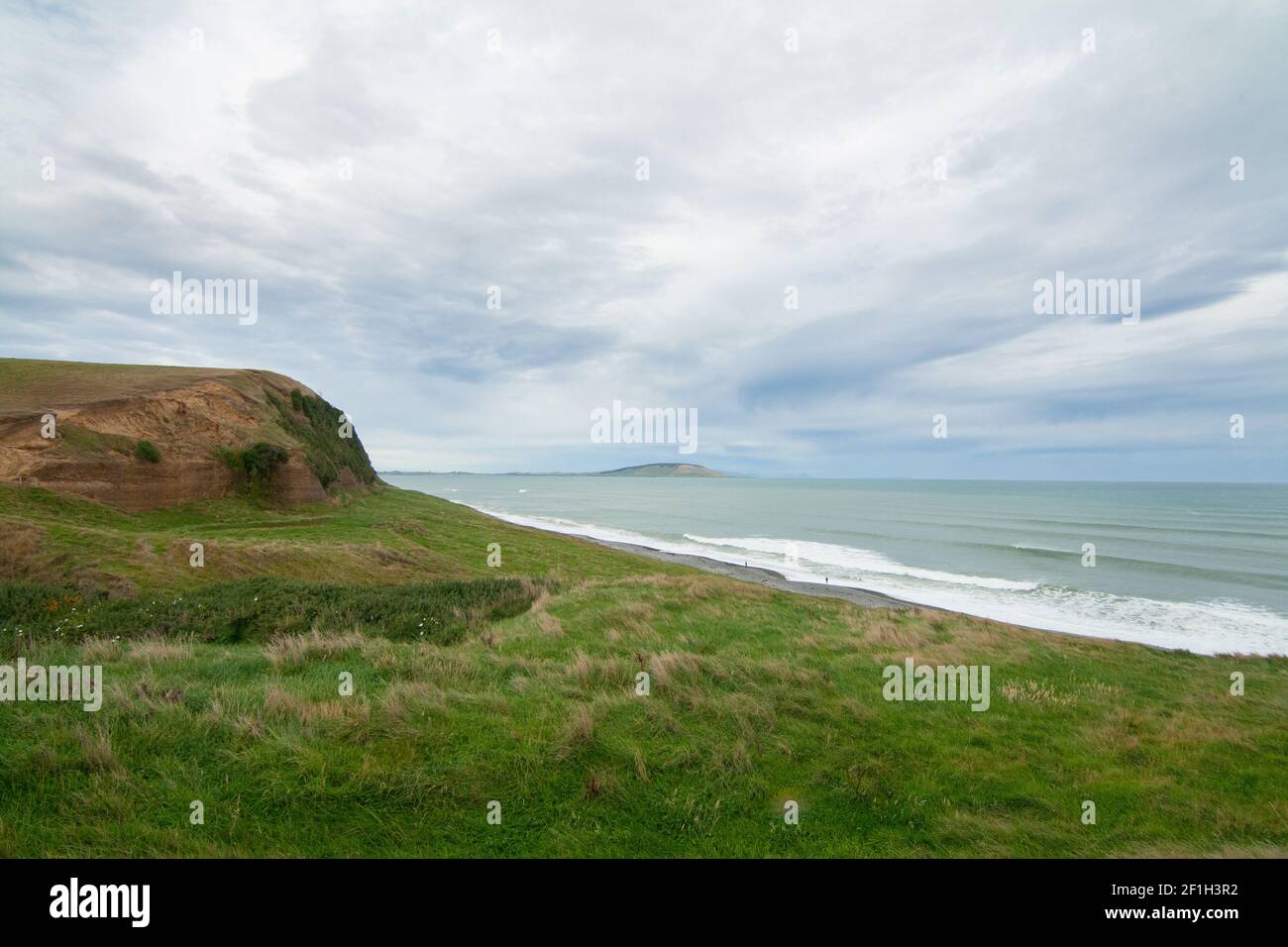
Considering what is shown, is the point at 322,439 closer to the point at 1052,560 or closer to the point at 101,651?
the point at 101,651

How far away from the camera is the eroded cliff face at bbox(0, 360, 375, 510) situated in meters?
27.9

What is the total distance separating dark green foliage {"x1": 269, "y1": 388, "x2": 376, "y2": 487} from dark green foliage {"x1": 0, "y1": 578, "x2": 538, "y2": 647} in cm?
2921

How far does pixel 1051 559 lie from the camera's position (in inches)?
1714

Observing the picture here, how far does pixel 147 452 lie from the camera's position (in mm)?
30719

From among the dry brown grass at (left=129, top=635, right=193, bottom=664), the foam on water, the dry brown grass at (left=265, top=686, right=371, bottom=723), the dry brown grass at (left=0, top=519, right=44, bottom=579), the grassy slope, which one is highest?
the dry brown grass at (left=0, top=519, right=44, bottom=579)

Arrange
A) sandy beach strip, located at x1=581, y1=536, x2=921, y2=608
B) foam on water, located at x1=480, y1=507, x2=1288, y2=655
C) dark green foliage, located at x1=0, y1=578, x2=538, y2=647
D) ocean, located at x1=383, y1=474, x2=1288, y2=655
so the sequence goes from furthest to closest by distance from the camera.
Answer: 1. sandy beach strip, located at x1=581, y1=536, x2=921, y2=608
2. ocean, located at x1=383, y1=474, x2=1288, y2=655
3. foam on water, located at x1=480, y1=507, x2=1288, y2=655
4. dark green foliage, located at x1=0, y1=578, x2=538, y2=647

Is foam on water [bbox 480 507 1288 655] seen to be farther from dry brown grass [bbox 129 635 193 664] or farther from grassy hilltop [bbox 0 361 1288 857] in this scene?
dry brown grass [bbox 129 635 193 664]

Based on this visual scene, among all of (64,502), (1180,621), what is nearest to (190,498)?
(64,502)

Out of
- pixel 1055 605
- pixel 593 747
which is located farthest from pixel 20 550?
pixel 1055 605

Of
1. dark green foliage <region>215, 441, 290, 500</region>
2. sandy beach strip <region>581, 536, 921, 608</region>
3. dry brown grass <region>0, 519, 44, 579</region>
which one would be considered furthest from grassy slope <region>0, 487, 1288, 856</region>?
dark green foliage <region>215, 441, 290, 500</region>

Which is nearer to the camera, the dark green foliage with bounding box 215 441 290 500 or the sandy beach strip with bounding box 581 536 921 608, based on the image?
the sandy beach strip with bounding box 581 536 921 608

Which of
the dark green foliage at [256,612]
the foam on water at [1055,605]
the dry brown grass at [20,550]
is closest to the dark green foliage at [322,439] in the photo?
the dry brown grass at [20,550]

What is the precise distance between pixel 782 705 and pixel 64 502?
34.7 m

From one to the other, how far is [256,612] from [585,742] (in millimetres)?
11052
